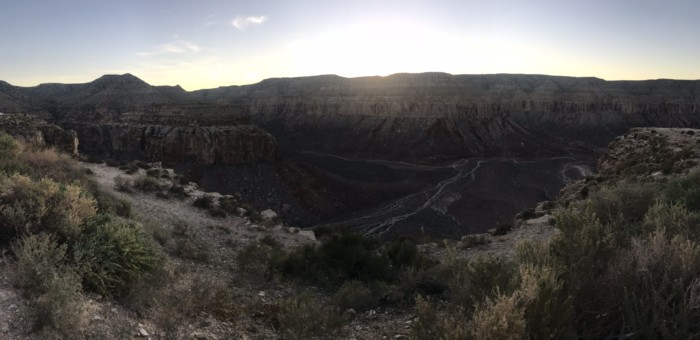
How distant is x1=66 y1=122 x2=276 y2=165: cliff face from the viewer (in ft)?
118

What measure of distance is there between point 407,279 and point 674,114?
355ft

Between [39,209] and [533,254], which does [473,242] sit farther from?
[39,209]

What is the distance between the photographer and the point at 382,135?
245ft

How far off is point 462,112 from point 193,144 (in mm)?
61240

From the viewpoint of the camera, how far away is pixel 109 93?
9556cm

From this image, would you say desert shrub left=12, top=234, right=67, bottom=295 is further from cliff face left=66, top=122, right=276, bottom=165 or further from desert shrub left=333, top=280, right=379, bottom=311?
cliff face left=66, top=122, right=276, bottom=165

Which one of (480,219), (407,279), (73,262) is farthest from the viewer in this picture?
(480,219)

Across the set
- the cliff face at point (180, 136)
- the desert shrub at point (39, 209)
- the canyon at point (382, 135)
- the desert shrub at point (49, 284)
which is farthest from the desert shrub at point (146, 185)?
the cliff face at point (180, 136)

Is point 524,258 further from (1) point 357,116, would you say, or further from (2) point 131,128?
(1) point 357,116

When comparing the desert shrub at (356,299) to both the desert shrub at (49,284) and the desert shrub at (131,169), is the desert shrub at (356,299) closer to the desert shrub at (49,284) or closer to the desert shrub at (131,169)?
the desert shrub at (49,284)

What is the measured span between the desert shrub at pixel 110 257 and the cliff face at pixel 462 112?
190 feet

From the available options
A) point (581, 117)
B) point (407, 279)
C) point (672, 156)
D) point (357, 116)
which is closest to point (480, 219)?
point (672, 156)

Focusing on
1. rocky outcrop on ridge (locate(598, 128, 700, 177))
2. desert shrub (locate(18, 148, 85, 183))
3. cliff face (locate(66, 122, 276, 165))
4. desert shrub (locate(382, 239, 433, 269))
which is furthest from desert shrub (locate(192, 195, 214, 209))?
cliff face (locate(66, 122, 276, 165))

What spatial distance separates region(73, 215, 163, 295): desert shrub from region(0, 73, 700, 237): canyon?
14.5 metres
